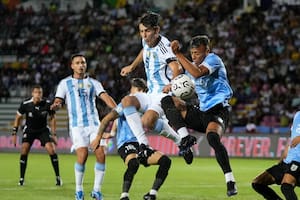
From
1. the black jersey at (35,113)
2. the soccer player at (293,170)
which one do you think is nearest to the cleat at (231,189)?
the soccer player at (293,170)

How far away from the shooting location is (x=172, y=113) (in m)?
11.2

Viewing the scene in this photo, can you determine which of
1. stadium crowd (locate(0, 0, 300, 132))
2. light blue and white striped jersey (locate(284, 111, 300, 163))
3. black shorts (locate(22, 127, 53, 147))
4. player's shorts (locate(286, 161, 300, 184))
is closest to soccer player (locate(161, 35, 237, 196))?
light blue and white striped jersey (locate(284, 111, 300, 163))

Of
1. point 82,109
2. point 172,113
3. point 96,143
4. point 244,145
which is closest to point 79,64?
point 82,109

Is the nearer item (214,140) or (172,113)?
(214,140)

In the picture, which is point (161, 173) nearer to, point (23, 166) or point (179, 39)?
point (23, 166)

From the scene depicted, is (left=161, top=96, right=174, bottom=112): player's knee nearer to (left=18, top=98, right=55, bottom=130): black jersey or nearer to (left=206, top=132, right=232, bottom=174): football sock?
(left=206, top=132, right=232, bottom=174): football sock

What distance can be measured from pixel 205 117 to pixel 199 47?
999 mm

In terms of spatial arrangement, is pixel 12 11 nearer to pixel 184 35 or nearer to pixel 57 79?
pixel 57 79

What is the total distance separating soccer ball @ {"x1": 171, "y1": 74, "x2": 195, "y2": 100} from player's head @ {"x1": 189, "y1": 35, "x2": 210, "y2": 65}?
1.21 ft

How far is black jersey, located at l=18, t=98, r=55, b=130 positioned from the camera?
1666 centimetres

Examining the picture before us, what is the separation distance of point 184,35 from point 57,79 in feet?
18.7

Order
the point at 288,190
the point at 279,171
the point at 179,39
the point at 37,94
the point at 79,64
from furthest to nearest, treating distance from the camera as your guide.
Result: the point at 179,39
the point at 37,94
the point at 79,64
the point at 279,171
the point at 288,190

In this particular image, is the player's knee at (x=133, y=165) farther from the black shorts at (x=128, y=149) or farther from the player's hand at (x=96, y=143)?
the player's hand at (x=96, y=143)

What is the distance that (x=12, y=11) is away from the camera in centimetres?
3853
